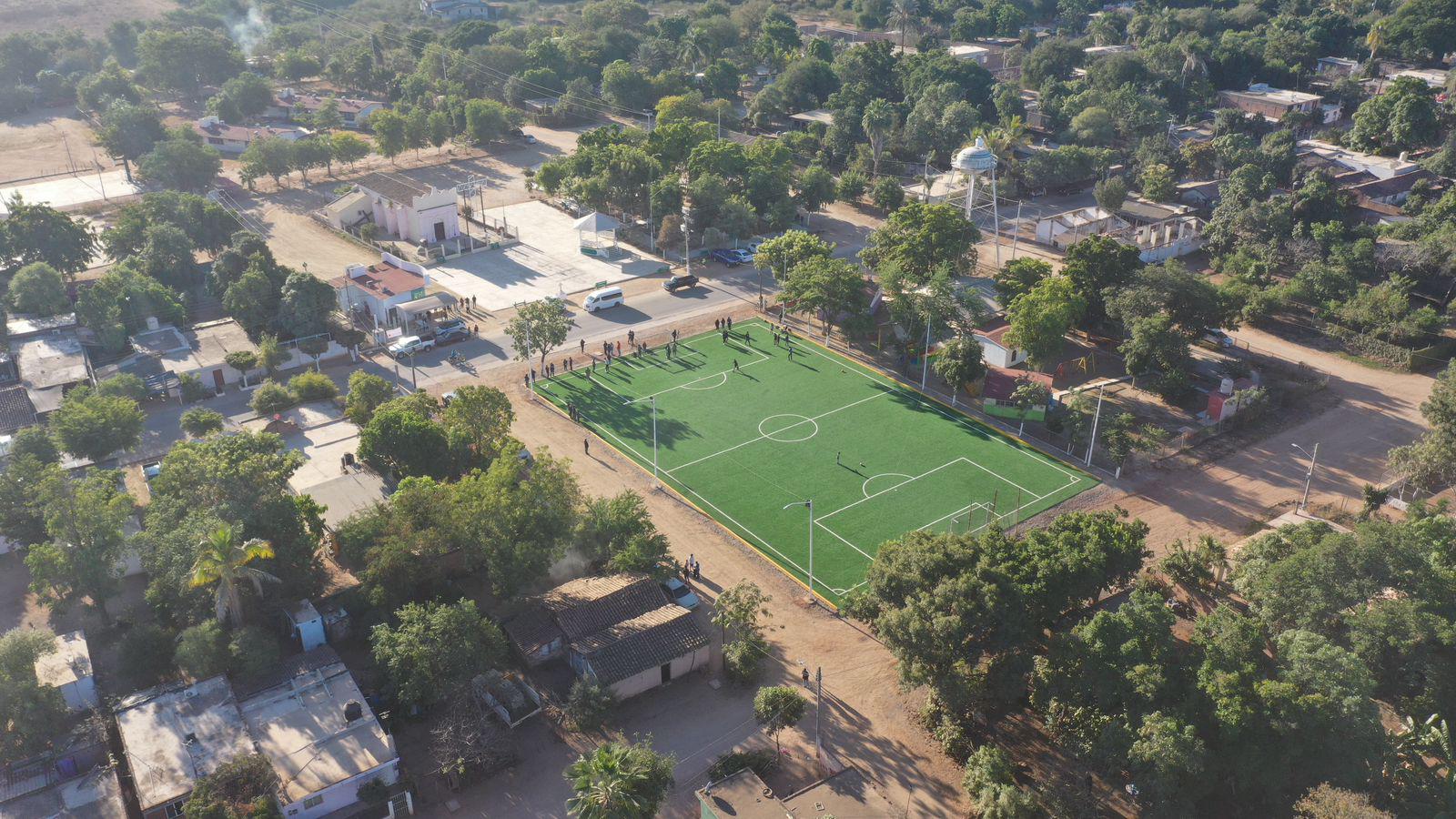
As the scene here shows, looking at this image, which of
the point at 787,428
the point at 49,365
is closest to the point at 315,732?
the point at 787,428

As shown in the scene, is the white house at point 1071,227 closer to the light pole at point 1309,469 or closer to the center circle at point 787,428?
the light pole at point 1309,469

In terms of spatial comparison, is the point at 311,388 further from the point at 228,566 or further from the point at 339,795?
the point at 339,795

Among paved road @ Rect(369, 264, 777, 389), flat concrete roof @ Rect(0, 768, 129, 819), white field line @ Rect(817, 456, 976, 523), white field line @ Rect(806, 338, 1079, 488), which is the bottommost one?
white field line @ Rect(806, 338, 1079, 488)

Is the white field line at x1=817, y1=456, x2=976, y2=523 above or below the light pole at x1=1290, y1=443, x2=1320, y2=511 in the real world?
above

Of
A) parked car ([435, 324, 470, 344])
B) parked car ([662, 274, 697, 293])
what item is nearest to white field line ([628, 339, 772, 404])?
parked car ([662, 274, 697, 293])

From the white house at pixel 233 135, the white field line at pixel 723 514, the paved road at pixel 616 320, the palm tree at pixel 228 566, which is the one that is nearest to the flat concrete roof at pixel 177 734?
the palm tree at pixel 228 566

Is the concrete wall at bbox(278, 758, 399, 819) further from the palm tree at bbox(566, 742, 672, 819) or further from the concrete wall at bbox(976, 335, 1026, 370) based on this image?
the concrete wall at bbox(976, 335, 1026, 370)
